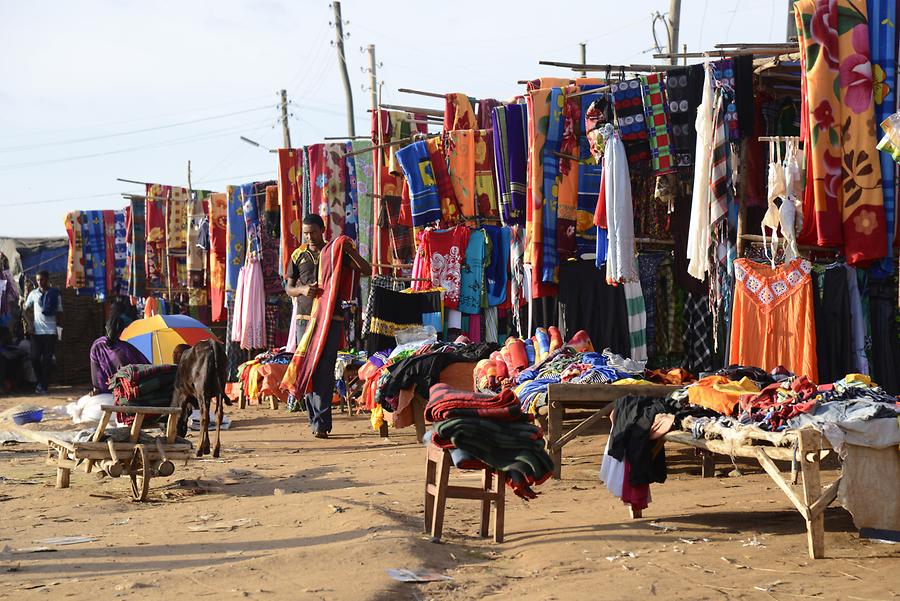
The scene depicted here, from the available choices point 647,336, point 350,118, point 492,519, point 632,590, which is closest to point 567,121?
point 647,336

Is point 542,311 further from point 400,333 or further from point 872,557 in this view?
point 872,557

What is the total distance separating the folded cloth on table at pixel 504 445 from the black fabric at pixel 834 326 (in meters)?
3.50

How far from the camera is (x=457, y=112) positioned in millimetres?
13133

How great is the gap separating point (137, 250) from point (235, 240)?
4237 millimetres

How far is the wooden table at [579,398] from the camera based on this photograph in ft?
27.8

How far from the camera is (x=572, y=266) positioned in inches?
440

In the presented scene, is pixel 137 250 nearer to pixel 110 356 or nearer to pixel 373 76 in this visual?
pixel 373 76

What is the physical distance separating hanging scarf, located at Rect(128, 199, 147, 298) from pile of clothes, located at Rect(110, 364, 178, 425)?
12504 millimetres

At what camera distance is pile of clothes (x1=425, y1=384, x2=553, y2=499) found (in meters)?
6.32

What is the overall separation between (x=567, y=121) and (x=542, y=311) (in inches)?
78.9

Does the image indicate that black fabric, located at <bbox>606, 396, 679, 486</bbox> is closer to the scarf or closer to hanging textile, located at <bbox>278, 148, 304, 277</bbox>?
the scarf

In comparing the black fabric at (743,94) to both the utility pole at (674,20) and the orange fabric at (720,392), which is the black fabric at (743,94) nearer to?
the orange fabric at (720,392)

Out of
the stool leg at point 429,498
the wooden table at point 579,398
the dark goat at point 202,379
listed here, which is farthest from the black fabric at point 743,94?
the dark goat at point 202,379

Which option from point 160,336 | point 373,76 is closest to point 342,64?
point 373,76
